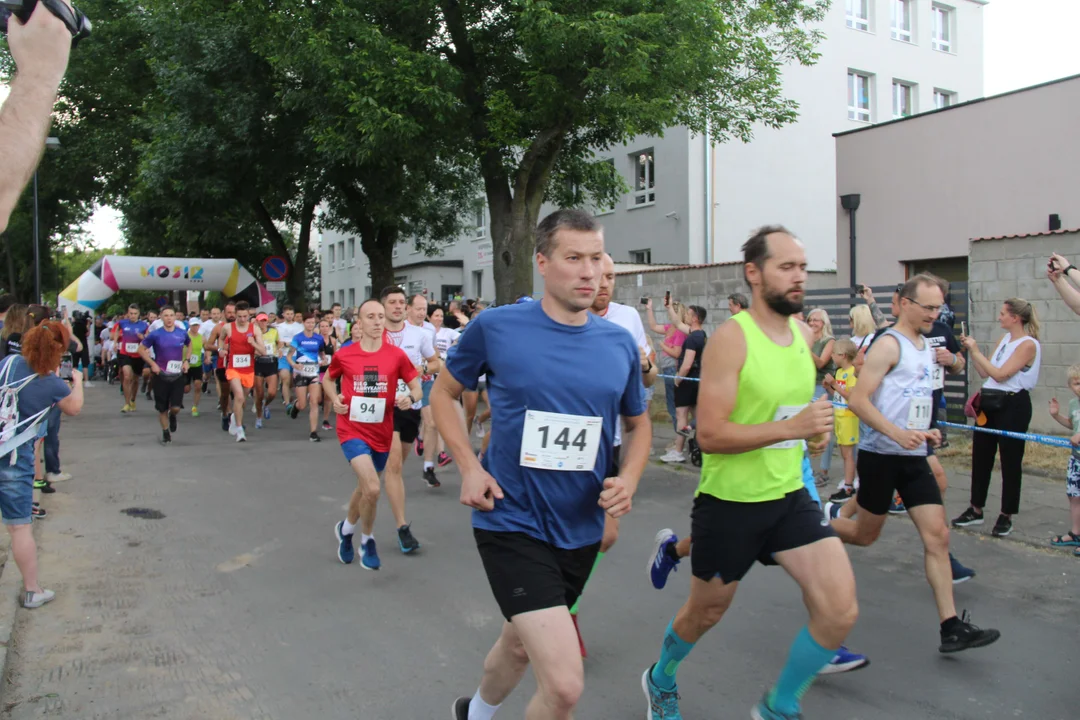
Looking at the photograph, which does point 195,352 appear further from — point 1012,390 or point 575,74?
point 1012,390

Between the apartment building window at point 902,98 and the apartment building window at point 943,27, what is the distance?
192cm

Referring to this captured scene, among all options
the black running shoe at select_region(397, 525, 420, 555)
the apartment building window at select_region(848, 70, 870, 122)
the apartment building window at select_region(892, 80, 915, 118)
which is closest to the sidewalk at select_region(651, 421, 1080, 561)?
the black running shoe at select_region(397, 525, 420, 555)

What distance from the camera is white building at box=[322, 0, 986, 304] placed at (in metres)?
26.8

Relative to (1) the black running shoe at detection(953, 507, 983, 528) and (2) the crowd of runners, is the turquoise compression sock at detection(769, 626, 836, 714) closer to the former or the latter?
(2) the crowd of runners

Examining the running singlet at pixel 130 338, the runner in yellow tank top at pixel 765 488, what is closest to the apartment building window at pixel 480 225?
the running singlet at pixel 130 338

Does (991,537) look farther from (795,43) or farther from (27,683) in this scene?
(795,43)

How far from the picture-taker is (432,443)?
9.47 meters

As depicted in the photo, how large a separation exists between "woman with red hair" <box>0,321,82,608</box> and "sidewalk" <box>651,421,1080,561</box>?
20.2 ft

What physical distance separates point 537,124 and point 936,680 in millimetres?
14219

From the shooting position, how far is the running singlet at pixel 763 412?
134 inches

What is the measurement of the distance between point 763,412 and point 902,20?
3095 centimetres

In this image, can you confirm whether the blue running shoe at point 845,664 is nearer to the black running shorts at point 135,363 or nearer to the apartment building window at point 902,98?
the black running shorts at point 135,363

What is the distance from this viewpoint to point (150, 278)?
2675cm

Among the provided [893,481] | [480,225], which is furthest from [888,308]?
[480,225]
